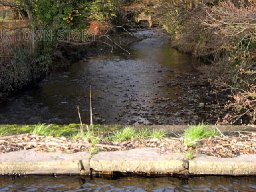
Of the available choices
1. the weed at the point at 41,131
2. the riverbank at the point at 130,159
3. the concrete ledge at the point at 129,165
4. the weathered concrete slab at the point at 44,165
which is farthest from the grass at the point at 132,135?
the weed at the point at 41,131

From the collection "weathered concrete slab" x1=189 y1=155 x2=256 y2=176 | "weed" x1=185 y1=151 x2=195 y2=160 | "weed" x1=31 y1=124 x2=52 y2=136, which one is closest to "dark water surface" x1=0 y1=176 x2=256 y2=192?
"weathered concrete slab" x1=189 y1=155 x2=256 y2=176

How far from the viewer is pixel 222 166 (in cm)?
705

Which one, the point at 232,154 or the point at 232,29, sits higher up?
the point at 232,29

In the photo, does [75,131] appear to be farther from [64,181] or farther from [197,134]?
[197,134]

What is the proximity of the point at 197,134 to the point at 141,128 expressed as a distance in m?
1.63

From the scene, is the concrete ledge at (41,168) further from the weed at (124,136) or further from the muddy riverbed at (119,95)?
the muddy riverbed at (119,95)

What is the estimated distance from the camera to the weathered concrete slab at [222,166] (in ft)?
23.1

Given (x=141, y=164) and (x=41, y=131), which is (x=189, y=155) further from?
(x=41, y=131)

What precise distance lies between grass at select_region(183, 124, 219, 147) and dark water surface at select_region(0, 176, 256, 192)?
2.60 ft

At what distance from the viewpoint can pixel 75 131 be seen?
28.8ft

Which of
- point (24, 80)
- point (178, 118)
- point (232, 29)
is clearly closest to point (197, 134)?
point (232, 29)

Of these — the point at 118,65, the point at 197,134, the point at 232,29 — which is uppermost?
the point at 232,29

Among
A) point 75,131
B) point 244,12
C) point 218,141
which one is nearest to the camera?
point 218,141

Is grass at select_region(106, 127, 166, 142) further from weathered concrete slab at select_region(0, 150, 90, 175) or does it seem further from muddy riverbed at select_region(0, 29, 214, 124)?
muddy riverbed at select_region(0, 29, 214, 124)
